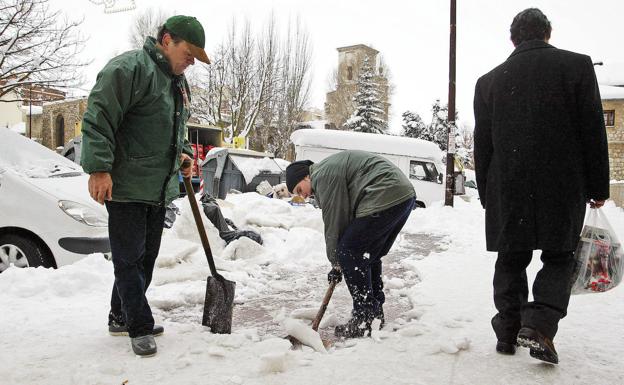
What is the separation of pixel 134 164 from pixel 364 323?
1.64m

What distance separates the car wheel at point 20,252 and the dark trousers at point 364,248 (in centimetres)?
280

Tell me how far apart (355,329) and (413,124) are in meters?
39.5

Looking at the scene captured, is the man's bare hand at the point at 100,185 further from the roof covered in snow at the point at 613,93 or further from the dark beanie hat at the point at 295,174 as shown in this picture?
the roof covered in snow at the point at 613,93

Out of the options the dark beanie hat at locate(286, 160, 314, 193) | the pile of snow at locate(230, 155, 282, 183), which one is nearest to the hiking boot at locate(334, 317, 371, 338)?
the dark beanie hat at locate(286, 160, 314, 193)

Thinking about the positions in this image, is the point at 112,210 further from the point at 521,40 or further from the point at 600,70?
the point at 600,70

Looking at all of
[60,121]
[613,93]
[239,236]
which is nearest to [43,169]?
[239,236]

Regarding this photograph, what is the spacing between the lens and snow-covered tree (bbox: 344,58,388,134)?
38.9 meters

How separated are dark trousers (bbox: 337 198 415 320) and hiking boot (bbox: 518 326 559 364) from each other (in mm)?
988

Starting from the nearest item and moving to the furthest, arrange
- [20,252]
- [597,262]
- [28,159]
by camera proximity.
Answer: [597,262], [20,252], [28,159]

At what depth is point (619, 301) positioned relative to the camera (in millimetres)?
3744

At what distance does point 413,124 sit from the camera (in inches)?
1612

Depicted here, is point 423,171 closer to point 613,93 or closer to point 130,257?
point 130,257

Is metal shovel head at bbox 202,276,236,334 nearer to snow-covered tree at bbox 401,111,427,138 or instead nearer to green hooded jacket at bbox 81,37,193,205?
green hooded jacket at bbox 81,37,193,205

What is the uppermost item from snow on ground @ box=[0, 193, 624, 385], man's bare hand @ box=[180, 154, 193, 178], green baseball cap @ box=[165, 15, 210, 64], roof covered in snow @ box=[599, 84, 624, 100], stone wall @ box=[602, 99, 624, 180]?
roof covered in snow @ box=[599, 84, 624, 100]
